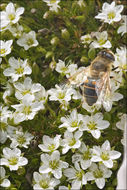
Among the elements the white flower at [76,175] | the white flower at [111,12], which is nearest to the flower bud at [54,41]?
the white flower at [111,12]

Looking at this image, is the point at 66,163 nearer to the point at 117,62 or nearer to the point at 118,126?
the point at 118,126

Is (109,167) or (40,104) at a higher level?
(40,104)

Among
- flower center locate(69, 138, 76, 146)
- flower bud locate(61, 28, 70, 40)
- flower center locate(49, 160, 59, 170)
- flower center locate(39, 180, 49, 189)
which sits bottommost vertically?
flower center locate(39, 180, 49, 189)

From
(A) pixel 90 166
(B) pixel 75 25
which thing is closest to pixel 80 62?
(B) pixel 75 25

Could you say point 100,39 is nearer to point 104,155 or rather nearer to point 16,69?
point 16,69

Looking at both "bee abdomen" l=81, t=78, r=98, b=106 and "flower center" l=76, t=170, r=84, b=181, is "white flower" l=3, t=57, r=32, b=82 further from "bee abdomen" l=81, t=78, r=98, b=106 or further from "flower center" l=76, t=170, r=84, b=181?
"flower center" l=76, t=170, r=84, b=181

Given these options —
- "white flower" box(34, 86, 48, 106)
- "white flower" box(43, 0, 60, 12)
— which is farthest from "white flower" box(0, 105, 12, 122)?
"white flower" box(43, 0, 60, 12)

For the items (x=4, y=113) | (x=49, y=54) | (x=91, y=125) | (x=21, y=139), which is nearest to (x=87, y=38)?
(x=49, y=54)
